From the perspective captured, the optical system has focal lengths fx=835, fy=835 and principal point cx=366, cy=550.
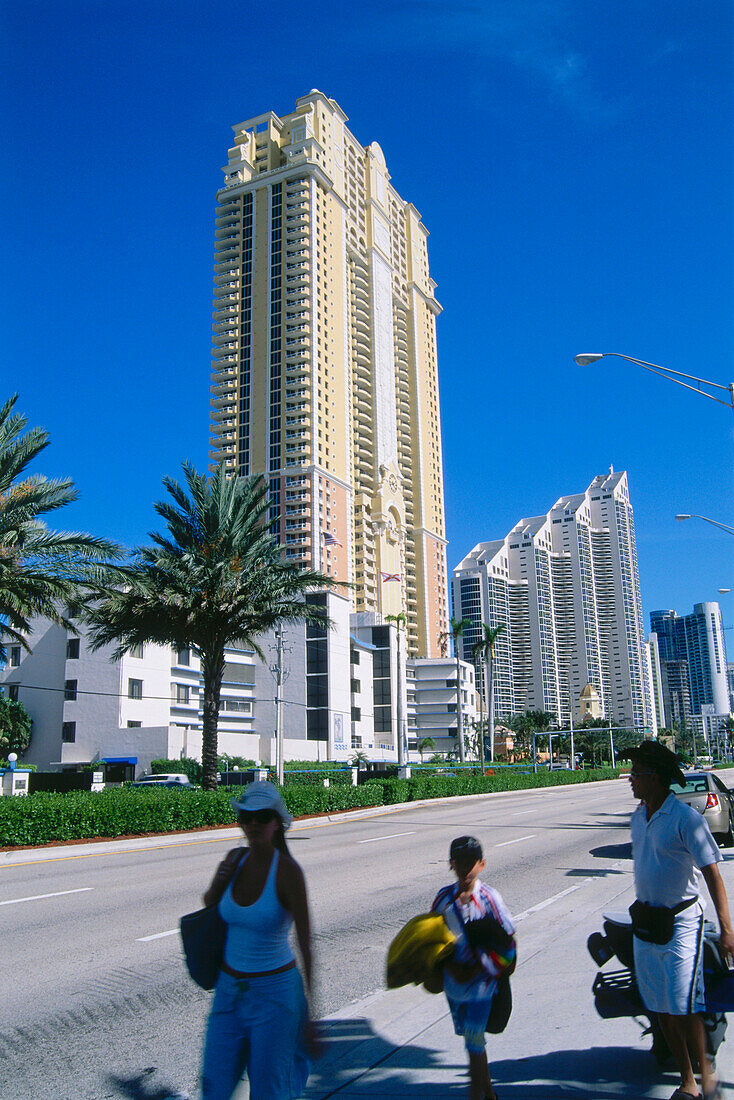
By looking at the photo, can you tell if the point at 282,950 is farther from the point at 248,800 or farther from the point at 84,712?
the point at 84,712

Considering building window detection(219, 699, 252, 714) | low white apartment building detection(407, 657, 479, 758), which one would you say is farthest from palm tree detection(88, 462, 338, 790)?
low white apartment building detection(407, 657, 479, 758)

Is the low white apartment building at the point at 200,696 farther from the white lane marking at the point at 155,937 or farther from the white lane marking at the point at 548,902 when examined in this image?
the white lane marking at the point at 155,937

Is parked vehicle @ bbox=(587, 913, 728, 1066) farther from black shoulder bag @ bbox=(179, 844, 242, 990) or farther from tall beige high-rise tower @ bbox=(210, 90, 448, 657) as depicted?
tall beige high-rise tower @ bbox=(210, 90, 448, 657)

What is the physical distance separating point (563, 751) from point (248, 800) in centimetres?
12804

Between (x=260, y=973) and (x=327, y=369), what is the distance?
128874mm

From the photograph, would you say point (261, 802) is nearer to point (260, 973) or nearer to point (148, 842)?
point (260, 973)

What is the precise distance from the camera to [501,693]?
184750 millimetres

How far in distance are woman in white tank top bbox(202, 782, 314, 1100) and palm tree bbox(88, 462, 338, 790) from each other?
69.0 feet

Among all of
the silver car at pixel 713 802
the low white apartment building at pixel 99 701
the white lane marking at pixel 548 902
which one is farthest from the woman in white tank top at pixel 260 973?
the low white apartment building at pixel 99 701

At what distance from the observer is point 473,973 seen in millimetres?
3889

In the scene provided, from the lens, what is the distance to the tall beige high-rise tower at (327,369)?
123 metres

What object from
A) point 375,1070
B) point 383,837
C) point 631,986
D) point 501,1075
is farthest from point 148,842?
point 631,986

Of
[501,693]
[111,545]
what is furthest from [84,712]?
[501,693]

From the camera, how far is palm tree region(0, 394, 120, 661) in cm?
2048
